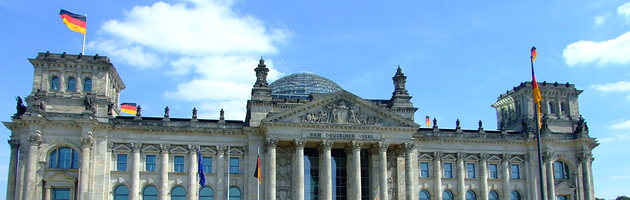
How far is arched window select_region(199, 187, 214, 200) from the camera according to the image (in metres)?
64.6

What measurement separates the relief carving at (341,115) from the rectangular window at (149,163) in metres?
14.4

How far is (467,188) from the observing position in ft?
230

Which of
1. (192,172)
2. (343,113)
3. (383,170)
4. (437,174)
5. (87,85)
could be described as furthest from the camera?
(437,174)

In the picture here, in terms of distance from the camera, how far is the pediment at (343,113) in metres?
64.4

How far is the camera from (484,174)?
70.2m

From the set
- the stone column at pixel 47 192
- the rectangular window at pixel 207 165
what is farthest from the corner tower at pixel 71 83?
the rectangular window at pixel 207 165

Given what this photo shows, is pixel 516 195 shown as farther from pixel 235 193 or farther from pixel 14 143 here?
pixel 14 143

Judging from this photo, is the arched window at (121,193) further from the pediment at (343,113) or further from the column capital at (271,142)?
the pediment at (343,113)

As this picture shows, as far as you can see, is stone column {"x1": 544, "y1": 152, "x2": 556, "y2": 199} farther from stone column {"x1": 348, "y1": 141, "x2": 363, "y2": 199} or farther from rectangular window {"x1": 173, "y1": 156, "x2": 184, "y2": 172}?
rectangular window {"x1": 173, "y1": 156, "x2": 184, "y2": 172}

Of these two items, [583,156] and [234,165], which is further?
[583,156]

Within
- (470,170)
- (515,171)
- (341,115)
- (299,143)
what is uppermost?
(341,115)

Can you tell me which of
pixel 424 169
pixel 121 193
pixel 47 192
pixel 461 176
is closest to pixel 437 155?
pixel 424 169

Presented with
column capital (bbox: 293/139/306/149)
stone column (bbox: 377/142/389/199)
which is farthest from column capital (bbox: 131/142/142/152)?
stone column (bbox: 377/142/389/199)

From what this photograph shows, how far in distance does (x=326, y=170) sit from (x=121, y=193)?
1878 centimetres
